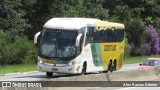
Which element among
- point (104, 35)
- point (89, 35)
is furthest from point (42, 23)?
point (89, 35)

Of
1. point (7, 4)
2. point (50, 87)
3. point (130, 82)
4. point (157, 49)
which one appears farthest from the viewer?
point (157, 49)

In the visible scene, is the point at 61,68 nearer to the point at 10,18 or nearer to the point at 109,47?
the point at 109,47

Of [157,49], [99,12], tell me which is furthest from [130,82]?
[157,49]

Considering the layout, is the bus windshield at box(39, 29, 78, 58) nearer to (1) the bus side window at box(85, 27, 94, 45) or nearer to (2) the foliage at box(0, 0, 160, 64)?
(1) the bus side window at box(85, 27, 94, 45)

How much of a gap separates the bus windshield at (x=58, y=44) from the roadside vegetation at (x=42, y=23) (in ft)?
54.1

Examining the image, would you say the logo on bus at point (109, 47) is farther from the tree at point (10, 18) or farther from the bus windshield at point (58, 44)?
the tree at point (10, 18)

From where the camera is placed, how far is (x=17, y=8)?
170 ft

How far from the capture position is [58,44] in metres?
29.2

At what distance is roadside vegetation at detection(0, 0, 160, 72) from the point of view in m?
48.8

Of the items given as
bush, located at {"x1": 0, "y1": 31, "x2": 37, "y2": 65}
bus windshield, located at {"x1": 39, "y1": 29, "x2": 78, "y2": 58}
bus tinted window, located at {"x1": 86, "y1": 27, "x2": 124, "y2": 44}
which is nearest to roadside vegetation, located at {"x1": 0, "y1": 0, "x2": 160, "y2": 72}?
bush, located at {"x1": 0, "y1": 31, "x2": 37, "y2": 65}

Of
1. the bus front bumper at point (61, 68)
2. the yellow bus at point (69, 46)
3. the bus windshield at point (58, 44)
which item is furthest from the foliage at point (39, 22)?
the bus front bumper at point (61, 68)

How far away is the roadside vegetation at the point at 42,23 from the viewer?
160ft

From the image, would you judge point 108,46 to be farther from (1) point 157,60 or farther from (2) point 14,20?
(2) point 14,20

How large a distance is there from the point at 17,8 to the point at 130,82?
95.0ft
